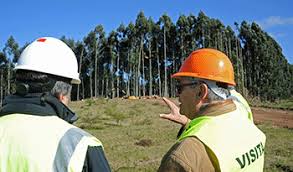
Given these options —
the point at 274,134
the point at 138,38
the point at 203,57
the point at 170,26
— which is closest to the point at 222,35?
the point at 170,26

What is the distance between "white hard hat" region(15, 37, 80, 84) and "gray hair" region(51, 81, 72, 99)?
0.05 meters

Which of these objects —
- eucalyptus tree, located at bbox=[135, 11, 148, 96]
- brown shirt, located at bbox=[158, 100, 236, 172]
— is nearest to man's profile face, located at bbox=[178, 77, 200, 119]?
brown shirt, located at bbox=[158, 100, 236, 172]

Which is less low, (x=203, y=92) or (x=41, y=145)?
(x=203, y=92)

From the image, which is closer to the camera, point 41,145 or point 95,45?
point 41,145

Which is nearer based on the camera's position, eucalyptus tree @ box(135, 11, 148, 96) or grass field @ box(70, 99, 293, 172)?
grass field @ box(70, 99, 293, 172)

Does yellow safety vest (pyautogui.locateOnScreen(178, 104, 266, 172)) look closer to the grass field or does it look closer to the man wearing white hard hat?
the man wearing white hard hat

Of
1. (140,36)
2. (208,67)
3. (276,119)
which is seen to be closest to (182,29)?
(140,36)

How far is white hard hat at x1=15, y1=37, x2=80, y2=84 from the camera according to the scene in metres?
2.28

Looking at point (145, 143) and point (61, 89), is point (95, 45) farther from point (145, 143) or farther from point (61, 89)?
point (61, 89)

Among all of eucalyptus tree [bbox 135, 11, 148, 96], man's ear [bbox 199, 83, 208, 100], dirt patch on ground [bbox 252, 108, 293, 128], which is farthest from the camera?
eucalyptus tree [bbox 135, 11, 148, 96]

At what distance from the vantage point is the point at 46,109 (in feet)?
6.81

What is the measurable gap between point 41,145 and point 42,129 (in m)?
0.09

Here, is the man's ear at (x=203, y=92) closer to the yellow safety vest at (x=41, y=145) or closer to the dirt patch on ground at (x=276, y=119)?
the yellow safety vest at (x=41, y=145)

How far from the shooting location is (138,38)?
5866 centimetres
